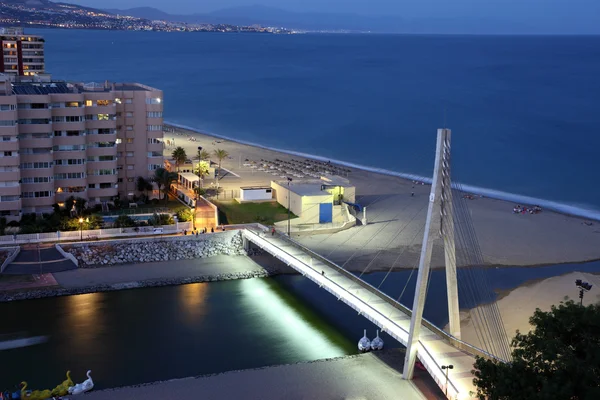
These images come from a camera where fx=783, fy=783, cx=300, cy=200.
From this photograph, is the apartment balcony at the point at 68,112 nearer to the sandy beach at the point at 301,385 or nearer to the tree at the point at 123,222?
the tree at the point at 123,222

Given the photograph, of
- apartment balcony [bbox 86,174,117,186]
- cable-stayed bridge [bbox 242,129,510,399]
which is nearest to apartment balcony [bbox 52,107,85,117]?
apartment balcony [bbox 86,174,117,186]

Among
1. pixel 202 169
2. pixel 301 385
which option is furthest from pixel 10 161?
pixel 301 385

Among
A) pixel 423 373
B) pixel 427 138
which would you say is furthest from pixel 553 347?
pixel 427 138

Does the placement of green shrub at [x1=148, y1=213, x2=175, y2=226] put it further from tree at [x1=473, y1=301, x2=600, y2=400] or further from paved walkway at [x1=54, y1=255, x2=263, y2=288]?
tree at [x1=473, y1=301, x2=600, y2=400]

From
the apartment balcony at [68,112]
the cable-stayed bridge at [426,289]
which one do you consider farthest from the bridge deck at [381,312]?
the apartment balcony at [68,112]

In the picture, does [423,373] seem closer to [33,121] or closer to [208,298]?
[208,298]

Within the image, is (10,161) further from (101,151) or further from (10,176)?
(101,151)
